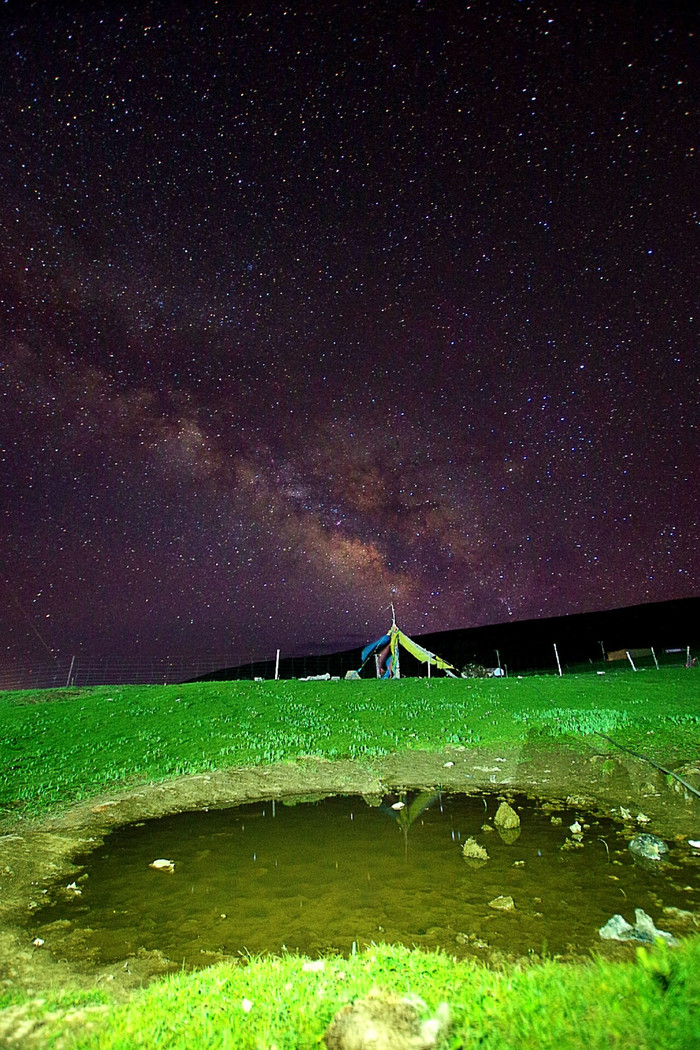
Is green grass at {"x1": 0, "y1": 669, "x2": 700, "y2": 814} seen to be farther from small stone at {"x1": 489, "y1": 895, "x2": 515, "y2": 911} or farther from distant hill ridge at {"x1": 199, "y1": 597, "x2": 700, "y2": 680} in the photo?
distant hill ridge at {"x1": 199, "y1": 597, "x2": 700, "y2": 680}

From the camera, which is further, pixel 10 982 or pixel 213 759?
pixel 213 759

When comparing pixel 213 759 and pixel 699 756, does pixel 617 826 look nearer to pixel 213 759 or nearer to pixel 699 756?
pixel 699 756

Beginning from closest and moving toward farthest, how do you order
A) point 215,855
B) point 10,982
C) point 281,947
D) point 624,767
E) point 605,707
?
A: 1. point 10,982
2. point 281,947
3. point 215,855
4. point 624,767
5. point 605,707

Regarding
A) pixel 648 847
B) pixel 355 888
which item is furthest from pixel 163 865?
pixel 648 847

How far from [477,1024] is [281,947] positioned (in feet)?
5.75

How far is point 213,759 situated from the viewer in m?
10.3

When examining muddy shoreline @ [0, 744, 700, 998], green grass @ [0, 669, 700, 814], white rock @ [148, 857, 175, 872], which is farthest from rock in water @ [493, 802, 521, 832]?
green grass @ [0, 669, 700, 814]

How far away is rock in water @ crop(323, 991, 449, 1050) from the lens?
270 centimetres

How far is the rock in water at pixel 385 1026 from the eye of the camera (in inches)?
106

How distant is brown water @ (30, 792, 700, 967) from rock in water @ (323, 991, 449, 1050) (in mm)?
953

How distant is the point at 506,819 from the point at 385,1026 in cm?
430

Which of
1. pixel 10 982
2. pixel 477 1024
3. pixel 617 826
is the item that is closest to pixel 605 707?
pixel 617 826

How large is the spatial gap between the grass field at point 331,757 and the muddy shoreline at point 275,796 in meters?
0.33

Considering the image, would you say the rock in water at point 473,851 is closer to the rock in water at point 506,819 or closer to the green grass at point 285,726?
the rock in water at point 506,819
